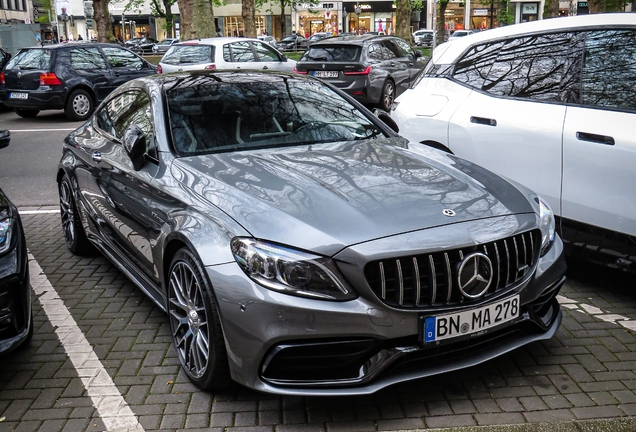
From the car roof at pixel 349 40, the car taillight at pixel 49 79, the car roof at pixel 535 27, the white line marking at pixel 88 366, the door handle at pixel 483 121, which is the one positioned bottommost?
the white line marking at pixel 88 366

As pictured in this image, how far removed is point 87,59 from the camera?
1648cm

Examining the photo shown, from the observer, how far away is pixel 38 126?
50.5ft

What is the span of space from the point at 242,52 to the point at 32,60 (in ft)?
15.4

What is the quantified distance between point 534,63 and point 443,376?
8.63ft

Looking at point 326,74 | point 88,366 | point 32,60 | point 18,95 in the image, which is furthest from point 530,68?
point 32,60

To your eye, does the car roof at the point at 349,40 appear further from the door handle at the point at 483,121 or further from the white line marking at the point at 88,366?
the white line marking at the point at 88,366

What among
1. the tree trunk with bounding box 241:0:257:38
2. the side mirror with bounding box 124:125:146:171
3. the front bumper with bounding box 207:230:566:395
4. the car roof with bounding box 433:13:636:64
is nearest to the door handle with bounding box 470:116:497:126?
the car roof with bounding box 433:13:636:64

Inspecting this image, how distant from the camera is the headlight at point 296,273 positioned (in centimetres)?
313

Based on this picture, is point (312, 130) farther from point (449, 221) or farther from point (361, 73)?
point (361, 73)

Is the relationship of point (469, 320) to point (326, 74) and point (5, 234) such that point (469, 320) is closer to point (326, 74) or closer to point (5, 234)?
point (5, 234)

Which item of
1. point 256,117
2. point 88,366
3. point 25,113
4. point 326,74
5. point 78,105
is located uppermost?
point 256,117

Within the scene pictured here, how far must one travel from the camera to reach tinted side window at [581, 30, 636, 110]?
4.62 m

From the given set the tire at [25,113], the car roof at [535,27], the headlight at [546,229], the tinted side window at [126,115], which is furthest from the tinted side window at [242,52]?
the headlight at [546,229]

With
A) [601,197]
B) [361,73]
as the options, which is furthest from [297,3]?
Result: [601,197]
